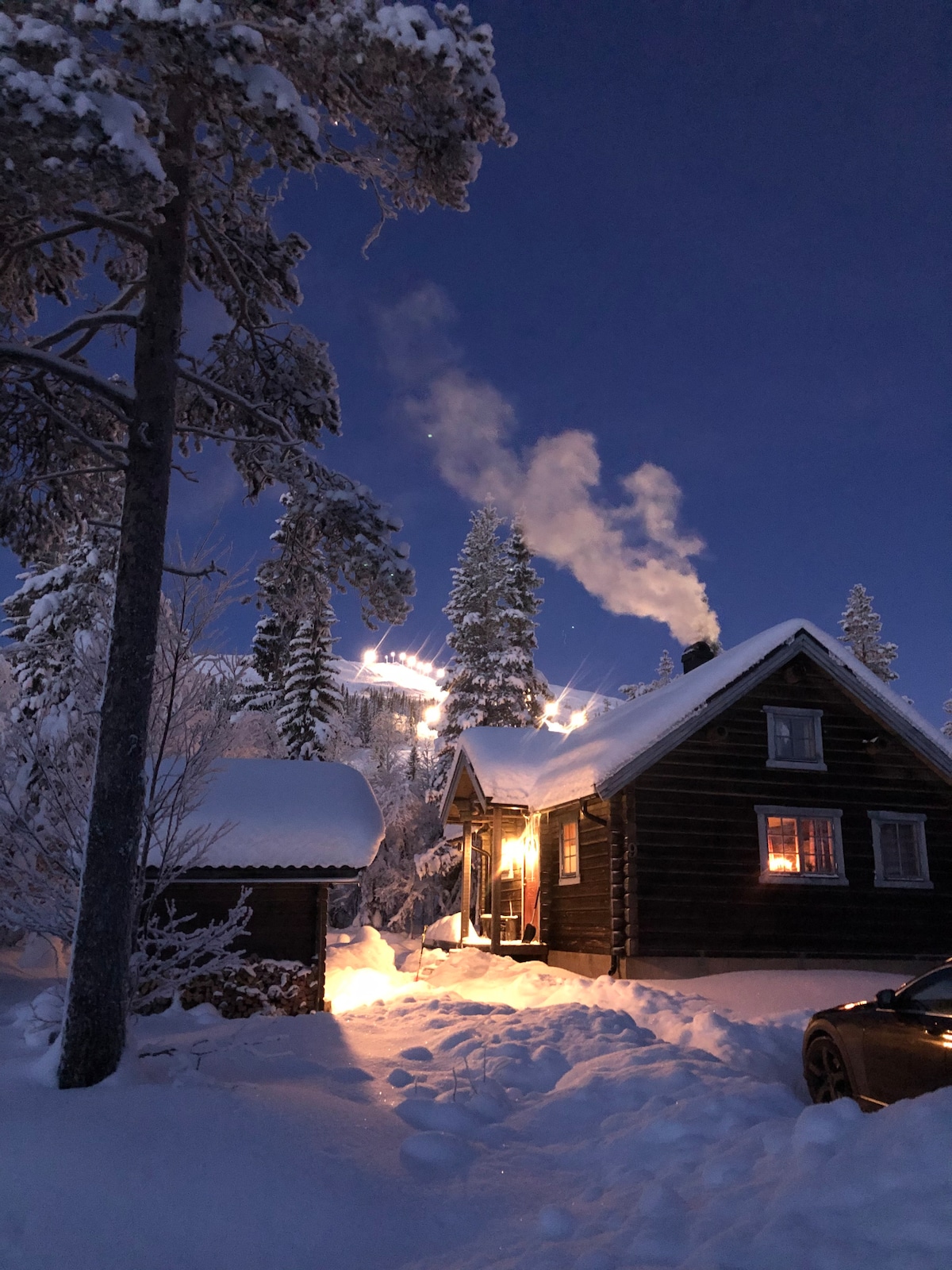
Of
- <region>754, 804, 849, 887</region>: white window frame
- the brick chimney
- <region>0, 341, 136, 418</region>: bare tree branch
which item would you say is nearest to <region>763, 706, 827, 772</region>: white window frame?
<region>754, 804, 849, 887</region>: white window frame

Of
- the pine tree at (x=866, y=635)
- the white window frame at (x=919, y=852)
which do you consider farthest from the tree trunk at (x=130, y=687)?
the pine tree at (x=866, y=635)

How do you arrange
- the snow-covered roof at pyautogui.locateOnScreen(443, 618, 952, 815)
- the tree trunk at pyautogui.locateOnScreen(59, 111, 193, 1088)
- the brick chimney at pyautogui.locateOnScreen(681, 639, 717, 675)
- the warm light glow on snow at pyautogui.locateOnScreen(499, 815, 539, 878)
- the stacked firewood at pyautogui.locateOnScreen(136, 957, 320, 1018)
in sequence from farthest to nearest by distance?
1. the brick chimney at pyautogui.locateOnScreen(681, 639, 717, 675)
2. the warm light glow on snow at pyautogui.locateOnScreen(499, 815, 539, 878)
3. the snow-covered roof at pyautogui.locateOnScreen(443, 618, 952, 815)
4. the stacked firewood at pyautogui.locateOnScreen(136, 957, 320, 1018)
5. the tree trunk at pyautogui.locateOnScreen(59, 111, 193, 1088)

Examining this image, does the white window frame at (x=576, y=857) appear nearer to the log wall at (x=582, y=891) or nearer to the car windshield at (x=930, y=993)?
the log wall at (x=582, y=891)

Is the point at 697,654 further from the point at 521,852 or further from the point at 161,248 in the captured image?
the point at 161,248

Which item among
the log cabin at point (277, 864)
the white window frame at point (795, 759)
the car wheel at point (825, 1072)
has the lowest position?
the car wheel at point (825, 1072)

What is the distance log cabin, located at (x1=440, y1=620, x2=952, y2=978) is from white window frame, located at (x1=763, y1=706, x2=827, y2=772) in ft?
0.11

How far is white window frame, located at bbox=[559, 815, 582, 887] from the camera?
1905cm

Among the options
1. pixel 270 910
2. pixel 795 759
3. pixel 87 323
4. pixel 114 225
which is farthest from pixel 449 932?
pixel 114 225

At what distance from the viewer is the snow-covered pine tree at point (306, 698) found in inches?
1459

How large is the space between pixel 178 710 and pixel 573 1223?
20.7 ft

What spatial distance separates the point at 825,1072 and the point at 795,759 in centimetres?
1071

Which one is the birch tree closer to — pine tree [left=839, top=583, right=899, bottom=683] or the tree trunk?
the tree trunk

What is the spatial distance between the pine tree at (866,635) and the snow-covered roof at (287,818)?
31919mm

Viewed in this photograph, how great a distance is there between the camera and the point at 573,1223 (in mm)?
4980
